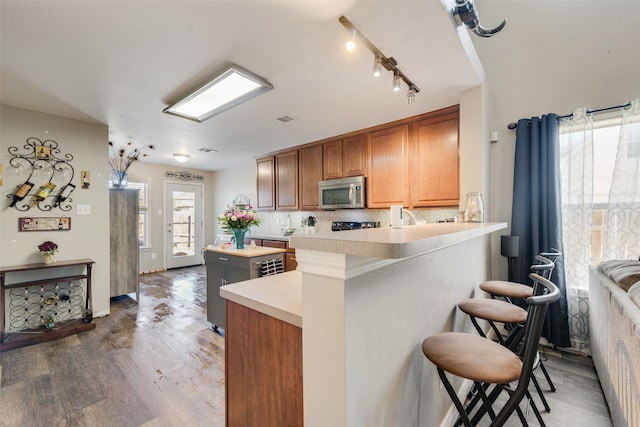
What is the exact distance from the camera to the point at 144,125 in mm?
3244

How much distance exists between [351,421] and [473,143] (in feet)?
7.86

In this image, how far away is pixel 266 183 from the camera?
16.3ft

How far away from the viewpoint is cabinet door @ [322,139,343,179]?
3.85 metres

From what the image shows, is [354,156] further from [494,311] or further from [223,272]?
[494,311]

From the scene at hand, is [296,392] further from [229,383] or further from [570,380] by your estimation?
[570,380]

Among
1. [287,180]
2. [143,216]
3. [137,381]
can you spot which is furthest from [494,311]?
[143,216]

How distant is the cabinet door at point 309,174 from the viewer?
4.11 m

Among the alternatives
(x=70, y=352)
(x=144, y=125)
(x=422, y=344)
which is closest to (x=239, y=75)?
(x=144, y=125)

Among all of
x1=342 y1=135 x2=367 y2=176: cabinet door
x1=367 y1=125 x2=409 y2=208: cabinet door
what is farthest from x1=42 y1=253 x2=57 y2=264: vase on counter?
x1=367 y1=125 x2=409 y2=208: cabinet door

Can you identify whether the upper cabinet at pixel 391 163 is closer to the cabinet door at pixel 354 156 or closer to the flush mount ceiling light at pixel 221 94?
the cabinet door at pixel 354 156

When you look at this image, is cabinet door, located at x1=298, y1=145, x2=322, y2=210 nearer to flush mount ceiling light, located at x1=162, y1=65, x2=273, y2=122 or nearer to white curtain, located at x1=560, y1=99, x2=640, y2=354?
flush mount ceiling light, located at x1=162, y1=65, x2=273, y2=122

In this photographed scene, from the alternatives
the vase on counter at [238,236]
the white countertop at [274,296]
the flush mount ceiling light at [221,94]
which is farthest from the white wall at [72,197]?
the white countertop at [274,296]

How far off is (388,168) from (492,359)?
2538 mm

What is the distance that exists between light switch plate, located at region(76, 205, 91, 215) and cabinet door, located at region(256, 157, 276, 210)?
8.24 ft
